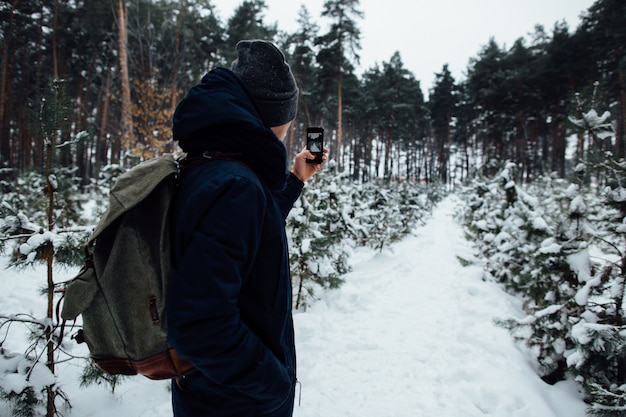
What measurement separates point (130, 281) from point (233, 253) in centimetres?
36

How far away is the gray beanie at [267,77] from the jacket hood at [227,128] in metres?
0.15

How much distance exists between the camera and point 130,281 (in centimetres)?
100

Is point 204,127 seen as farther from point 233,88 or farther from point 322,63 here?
point 322,63

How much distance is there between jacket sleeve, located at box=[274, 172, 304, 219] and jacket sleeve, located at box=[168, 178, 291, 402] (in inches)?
35.8

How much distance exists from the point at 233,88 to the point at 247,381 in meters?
1.09

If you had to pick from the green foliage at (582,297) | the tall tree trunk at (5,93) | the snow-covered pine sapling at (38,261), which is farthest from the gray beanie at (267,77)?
the tall tree trunk at (5,93)

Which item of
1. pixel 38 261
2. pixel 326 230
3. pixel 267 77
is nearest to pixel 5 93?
pixel 326 230

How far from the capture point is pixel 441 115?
46312 millimetres

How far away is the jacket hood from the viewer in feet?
3.57

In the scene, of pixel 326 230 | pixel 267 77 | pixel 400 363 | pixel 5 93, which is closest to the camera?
pixel 267 77

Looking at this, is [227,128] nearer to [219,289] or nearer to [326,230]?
[219,289]

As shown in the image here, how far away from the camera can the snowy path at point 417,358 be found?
125 inches

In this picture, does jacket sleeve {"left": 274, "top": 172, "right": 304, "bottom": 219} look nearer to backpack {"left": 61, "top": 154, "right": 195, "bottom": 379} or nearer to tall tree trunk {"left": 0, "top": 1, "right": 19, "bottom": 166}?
backpack {"left": 61, "top": 154, "right": 195, "bottom": 379}

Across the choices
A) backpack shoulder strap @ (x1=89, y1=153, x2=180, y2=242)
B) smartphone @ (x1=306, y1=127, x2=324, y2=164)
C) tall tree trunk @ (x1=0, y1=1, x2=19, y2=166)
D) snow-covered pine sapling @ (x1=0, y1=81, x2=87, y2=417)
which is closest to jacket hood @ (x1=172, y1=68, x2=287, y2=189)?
backpack shoulder strap @ (x1=89, y1=153, x2=180, y2=242)
